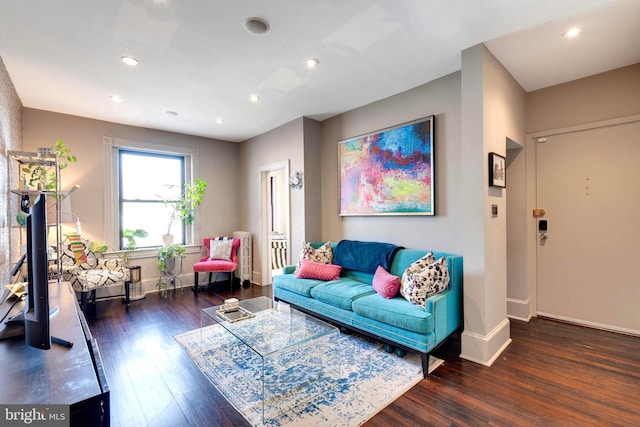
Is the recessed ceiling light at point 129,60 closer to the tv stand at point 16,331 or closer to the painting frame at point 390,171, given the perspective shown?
the tv stand at point 16,331

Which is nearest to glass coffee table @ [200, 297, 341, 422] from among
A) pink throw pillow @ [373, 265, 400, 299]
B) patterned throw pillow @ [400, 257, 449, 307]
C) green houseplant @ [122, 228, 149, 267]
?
pink throw pillow @ [373, 265, 400, 299]

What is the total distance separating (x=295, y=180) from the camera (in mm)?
Answer: 4465

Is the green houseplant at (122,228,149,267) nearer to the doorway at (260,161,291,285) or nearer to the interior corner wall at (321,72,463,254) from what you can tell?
the doorway at (260,161,291,285)

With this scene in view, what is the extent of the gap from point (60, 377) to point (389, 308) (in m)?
2.12

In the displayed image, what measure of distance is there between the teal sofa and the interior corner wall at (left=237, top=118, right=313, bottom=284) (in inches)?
46.1

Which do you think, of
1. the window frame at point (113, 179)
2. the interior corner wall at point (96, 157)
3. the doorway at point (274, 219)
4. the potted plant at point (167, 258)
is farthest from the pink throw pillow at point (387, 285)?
the window frame at point (113, 179)

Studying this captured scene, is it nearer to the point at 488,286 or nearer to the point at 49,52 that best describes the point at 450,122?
the point at 488,286

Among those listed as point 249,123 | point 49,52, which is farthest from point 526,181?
point 49,52

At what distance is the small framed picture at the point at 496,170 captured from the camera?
2.60m

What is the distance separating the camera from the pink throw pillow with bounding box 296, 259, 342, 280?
139 inches

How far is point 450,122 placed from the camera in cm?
308

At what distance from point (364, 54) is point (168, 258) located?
4311 mm

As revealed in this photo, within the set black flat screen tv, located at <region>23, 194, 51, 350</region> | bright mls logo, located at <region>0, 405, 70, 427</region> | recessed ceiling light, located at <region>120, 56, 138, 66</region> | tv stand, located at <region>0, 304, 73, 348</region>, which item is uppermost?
recessed ceiling light, located at <region>120, 56, 138, 66</region>

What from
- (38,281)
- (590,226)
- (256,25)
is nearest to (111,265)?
A: (38,281)
